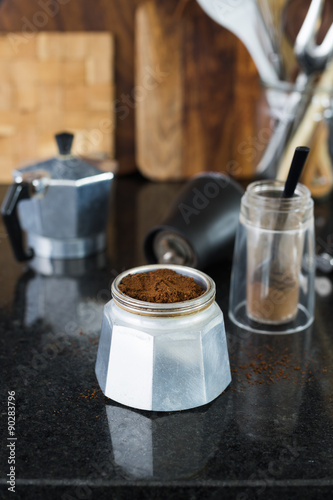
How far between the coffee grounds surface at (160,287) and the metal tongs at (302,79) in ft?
1.70

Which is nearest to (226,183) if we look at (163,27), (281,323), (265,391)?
(281,323)

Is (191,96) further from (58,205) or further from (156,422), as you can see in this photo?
(156,422)

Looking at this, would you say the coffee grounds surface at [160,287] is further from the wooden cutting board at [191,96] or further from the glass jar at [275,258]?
the wooden cutting board at [191,96]

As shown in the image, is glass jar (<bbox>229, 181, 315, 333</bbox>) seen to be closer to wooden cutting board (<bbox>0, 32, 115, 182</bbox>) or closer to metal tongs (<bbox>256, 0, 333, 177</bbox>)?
metal tongs (<bbox>256, 0, 333, 177</bbox>)

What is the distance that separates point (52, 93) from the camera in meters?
1.27

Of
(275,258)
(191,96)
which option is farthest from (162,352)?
(191,96)

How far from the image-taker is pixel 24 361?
2.29 ft

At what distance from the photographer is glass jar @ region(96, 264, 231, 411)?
0.59m

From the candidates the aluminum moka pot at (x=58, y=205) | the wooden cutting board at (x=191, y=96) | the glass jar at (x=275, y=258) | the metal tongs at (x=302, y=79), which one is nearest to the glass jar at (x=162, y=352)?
the glass jar at (x=275, y=258)

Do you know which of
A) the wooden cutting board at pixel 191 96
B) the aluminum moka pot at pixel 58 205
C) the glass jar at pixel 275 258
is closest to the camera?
the glass jar at pixel 275 258

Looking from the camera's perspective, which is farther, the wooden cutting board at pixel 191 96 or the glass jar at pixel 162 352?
the wooden cutting board at pixel 191 96

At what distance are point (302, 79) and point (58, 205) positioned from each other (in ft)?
1.54

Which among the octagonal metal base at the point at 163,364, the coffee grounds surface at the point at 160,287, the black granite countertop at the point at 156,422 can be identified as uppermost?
the coffee grounds surface at the point at 160,287

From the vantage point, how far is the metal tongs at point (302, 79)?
974 millimetres
